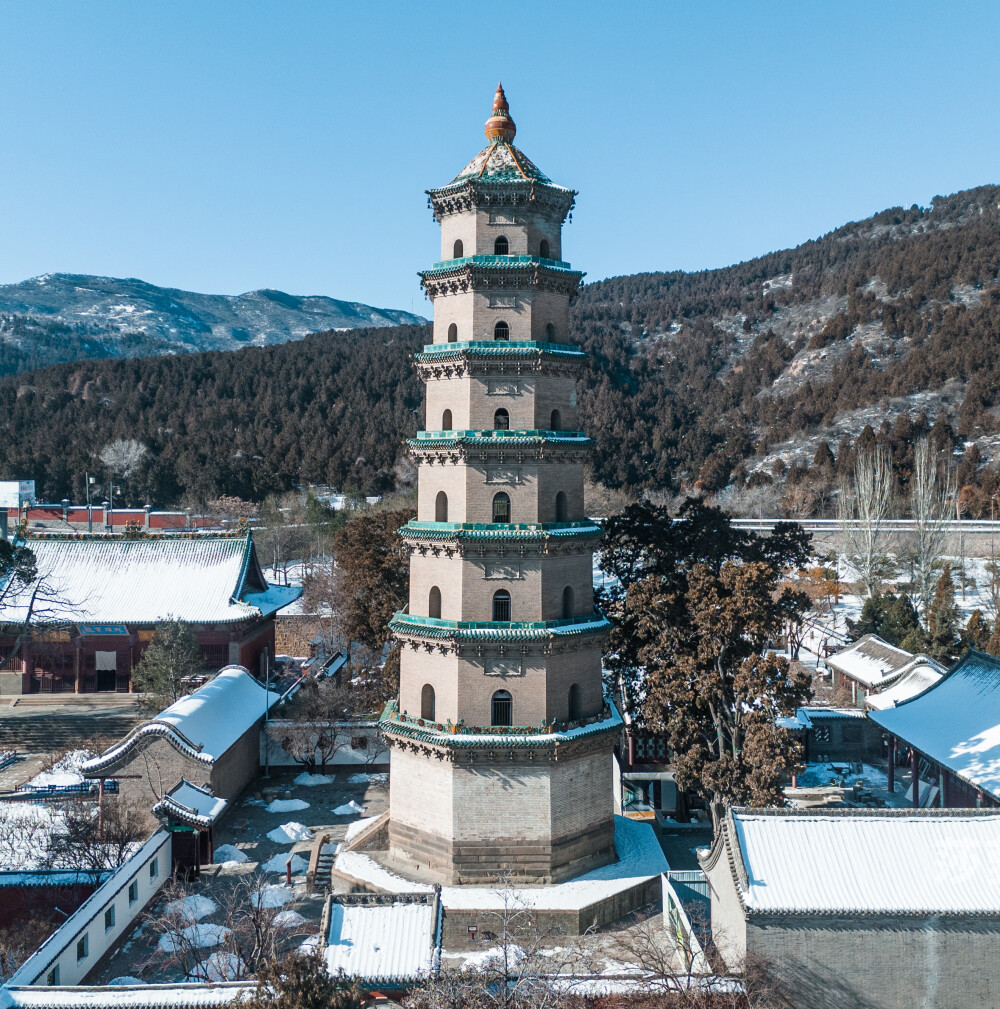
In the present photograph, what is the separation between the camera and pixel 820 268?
15662cm

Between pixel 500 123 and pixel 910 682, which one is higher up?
pixel 500 123

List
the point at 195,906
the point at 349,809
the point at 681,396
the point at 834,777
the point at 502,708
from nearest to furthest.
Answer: the point at 195,906
the point at 502,708
the point at 349,809
the point at 834,777
the point at 681,396

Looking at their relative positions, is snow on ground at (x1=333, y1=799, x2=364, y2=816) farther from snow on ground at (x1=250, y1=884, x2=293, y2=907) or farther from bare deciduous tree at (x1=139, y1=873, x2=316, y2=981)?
bare deciduous tree at (x1=139, y1=873, x2=316, y2=981)

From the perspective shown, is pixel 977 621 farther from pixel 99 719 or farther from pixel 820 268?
pixel 820 268

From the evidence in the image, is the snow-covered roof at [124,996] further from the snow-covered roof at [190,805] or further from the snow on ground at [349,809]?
the snow on ground at [349,809]

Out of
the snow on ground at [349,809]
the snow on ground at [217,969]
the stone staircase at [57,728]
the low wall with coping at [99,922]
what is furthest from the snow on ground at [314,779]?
the snow on ground at [217,969]

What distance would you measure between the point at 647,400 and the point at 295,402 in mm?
51958

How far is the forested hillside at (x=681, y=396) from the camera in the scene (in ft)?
323

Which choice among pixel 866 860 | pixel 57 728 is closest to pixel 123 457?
pixel 57 728

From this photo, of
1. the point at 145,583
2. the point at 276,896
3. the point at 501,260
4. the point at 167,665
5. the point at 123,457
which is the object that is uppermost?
the point at 501,260

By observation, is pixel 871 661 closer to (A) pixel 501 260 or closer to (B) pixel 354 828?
(B) pixel 354 828

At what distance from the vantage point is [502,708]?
2159 centimetres

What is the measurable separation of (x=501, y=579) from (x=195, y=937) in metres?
10.6

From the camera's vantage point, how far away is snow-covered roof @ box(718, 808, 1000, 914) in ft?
51.5
